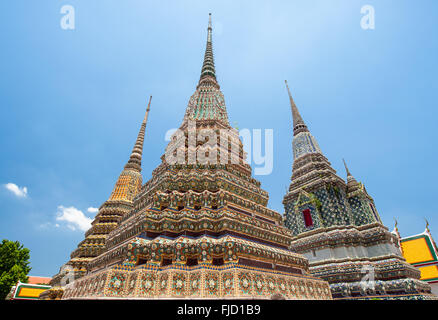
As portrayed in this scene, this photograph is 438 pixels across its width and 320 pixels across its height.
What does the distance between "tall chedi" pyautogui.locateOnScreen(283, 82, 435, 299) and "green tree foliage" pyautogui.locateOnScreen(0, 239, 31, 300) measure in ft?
78.2

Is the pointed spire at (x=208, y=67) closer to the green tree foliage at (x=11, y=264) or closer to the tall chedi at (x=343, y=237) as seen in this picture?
the tall chedi at (x=343, y=237)

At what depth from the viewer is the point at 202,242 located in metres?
8.59

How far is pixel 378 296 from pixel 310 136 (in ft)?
54.3

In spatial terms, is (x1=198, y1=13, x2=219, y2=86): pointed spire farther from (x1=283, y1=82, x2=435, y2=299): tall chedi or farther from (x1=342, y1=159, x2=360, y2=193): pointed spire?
(x1=342, y1=159, x2=360, y2=193): pointed spire

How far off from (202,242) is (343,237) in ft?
43.9

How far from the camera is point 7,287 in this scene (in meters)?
19.5

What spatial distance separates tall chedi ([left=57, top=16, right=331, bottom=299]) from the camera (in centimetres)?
762

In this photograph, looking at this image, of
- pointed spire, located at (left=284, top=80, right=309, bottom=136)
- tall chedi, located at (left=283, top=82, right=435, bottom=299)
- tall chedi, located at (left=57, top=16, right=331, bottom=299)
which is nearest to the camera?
tall chedi, located at (left=57, top=16, right=331, bottom=299)

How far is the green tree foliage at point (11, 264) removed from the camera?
63.8 feet

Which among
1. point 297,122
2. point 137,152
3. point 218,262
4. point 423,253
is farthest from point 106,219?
point 423,253

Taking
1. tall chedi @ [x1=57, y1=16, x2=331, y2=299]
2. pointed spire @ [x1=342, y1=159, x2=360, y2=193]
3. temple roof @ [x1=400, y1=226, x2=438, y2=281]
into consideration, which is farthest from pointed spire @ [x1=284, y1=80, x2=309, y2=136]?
tall chedi @ [x1=57, y1=16, x2=331, y2=299]

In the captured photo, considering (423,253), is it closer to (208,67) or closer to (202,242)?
(202,242)
